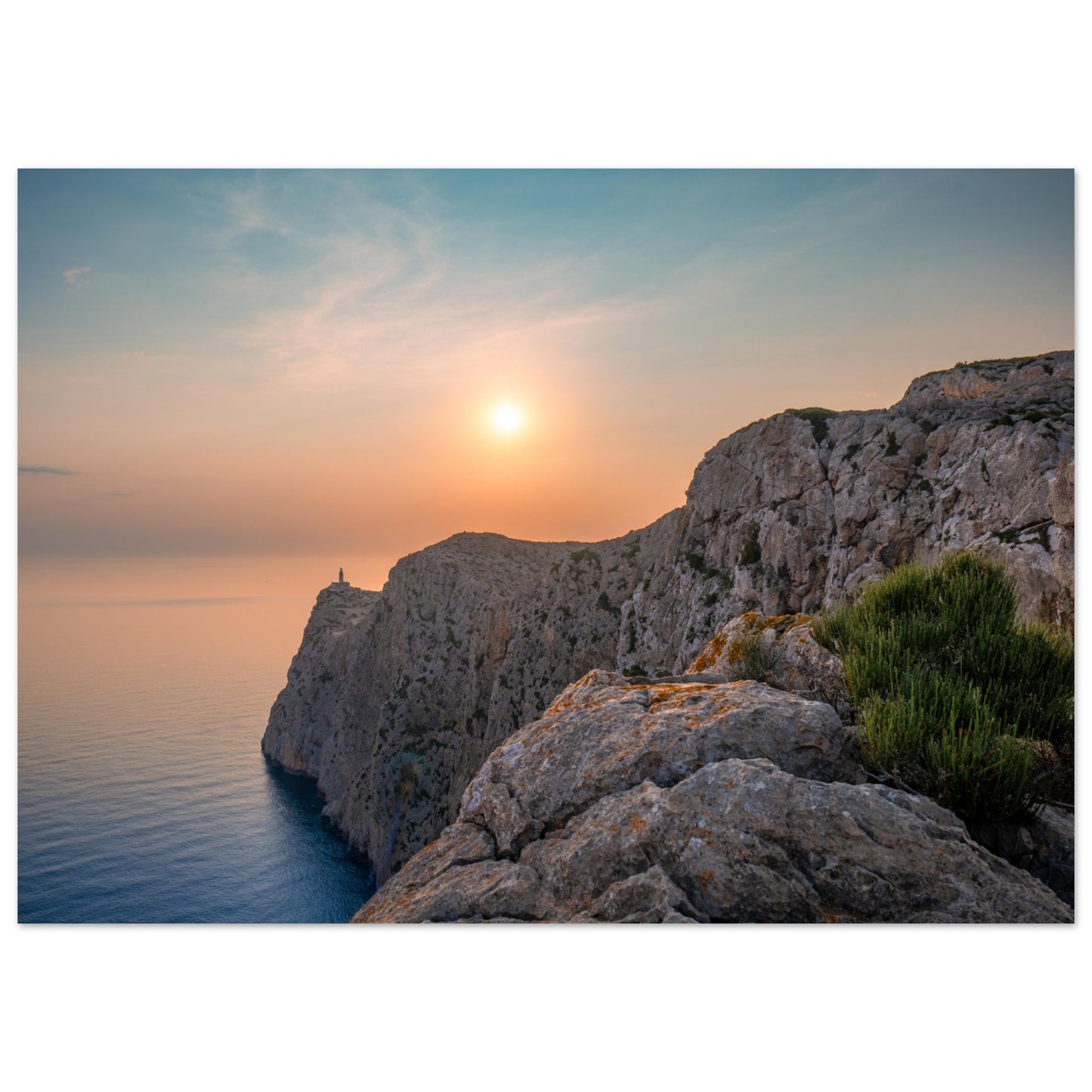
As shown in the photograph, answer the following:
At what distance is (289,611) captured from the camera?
118 ft

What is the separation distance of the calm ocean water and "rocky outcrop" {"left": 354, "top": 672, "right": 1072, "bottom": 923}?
17.7 feet

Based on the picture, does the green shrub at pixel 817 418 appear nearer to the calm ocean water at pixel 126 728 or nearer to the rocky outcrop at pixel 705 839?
the calm ocean water at pixel 126 728

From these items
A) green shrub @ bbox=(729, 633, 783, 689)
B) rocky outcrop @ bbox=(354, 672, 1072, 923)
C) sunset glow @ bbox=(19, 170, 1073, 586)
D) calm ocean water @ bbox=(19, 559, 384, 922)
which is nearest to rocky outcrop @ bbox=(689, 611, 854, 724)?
green shrub @ bbox=(729, 633, 783, 689)

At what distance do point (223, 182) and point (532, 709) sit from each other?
3709 cm

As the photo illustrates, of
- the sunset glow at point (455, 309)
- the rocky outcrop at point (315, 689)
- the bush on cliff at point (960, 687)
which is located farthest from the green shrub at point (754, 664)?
the rocky outcrop at point (315, 689)

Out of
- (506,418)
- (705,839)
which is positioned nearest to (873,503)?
(506,418)

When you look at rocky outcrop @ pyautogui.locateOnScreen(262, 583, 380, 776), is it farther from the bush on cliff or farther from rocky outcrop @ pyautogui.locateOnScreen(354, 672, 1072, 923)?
the bush on cliff

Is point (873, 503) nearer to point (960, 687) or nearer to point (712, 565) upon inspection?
point (712, 565)

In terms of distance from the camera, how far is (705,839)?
156 inches

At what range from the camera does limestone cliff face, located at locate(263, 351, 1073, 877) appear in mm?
16672

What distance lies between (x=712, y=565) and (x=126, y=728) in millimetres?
23220

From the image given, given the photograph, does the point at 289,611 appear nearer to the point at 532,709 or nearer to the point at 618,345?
the point at 532,709

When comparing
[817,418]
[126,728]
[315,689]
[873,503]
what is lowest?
[315,689]

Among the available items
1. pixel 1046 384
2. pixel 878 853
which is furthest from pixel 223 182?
pixel 1046 384
